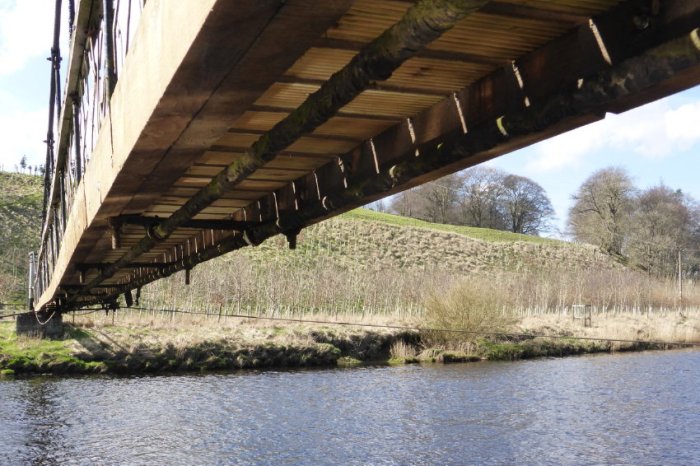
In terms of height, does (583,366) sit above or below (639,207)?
below

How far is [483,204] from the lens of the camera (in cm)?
8875

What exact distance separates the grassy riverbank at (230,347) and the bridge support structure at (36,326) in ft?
1.27

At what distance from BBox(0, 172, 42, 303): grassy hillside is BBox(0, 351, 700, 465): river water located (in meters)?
18.1

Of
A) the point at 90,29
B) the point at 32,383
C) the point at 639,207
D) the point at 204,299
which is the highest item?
the point at 639,207

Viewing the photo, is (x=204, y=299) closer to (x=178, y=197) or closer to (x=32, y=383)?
(x=32, y=383)

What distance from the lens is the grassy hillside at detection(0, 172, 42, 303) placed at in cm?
4250

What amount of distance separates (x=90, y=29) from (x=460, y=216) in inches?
3325

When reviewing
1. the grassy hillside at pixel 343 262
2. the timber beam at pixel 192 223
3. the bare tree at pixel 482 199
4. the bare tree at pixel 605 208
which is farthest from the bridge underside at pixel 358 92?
the bare tree at pixel 482 199

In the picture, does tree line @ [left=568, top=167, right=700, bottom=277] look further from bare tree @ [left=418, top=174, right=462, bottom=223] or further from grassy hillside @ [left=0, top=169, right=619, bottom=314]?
bare tree @ [left=418, top=174, right=462, bottom=223]

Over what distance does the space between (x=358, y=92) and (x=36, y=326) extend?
27822mm

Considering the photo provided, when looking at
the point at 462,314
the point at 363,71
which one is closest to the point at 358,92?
the point at 363,71

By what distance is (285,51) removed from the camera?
317cm

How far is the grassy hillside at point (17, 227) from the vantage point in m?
42.5

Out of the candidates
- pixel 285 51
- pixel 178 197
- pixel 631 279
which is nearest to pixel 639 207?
pixel 631 279
